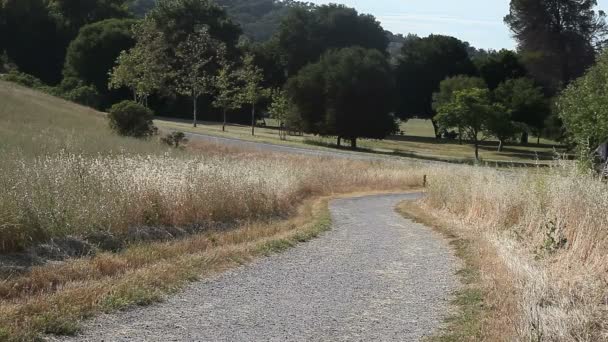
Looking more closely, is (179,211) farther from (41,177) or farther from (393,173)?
(393,173)

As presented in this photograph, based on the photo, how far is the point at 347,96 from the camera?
67.1 m

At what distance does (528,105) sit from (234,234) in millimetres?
71462

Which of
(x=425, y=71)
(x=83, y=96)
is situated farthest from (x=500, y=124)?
(x=83, y=96)

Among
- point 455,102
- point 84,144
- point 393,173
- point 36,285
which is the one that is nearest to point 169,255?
point 36,285

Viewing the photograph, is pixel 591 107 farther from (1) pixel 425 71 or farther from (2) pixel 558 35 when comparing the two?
(1) pixel 425 71

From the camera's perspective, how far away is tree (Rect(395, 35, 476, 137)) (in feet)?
323

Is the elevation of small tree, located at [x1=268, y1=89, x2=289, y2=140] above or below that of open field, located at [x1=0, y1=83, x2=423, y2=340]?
above

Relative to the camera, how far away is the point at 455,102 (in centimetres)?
6556

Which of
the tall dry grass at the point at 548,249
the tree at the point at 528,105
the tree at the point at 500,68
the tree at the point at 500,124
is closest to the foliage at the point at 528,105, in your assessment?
the tree at the point at 528,105

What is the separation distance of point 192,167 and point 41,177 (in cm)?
526

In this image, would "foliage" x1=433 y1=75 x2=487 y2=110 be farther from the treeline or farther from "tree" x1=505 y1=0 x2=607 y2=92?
"tree" x1=505 y1=0 x2=607 y2=92

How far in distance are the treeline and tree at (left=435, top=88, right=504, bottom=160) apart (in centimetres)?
11

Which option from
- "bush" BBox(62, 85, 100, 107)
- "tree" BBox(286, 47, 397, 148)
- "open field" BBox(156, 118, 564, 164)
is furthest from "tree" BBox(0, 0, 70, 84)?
"tree" BBox(286, 47, 397, 148)

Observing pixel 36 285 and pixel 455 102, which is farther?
pixel 455 102
